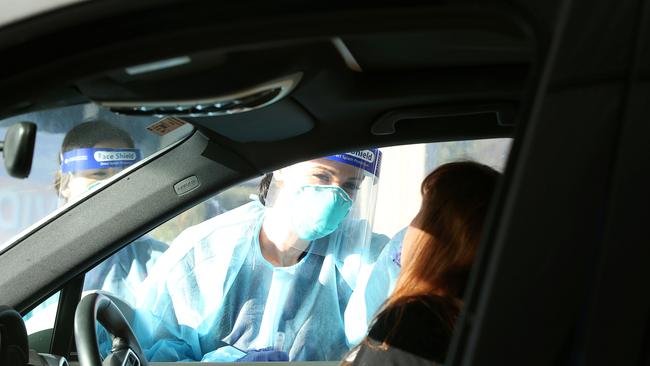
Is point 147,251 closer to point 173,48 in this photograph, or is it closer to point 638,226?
point 173,48

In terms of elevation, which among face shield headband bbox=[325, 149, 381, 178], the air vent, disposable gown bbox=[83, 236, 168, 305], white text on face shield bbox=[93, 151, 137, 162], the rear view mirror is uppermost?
face shield headband bbox=[325, 149, 381, 178]

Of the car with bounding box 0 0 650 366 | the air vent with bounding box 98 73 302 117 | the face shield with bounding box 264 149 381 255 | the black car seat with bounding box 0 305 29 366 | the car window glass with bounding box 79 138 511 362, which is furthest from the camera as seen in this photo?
the car window glass with bounding box 79 138 511 362

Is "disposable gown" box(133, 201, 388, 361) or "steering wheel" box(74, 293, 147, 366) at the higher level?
"disposable gown" box(133, 201, 388, 361)

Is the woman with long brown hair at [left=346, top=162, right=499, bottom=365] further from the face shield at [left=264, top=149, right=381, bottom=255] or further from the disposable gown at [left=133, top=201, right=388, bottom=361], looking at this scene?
the disposable gown at [left=133, top=201, right=388, bottom=361]

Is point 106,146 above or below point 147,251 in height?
above

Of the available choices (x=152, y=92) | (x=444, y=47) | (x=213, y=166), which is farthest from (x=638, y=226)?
(x=213, y=166)

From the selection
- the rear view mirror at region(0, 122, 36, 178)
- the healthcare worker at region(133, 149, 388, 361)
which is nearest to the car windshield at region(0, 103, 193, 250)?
the healthcare worker at region(133, 149, 388, 361)

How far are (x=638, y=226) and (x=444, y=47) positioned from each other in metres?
0.83

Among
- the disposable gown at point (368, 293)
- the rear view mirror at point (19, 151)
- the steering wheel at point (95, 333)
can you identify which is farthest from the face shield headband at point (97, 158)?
the rear view mirror at point (19, 151)

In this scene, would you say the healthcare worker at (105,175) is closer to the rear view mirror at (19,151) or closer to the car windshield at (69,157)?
the car windshield at (69,157)

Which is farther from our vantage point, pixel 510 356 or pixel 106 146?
pixel 106 146

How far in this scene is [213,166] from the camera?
211 cm

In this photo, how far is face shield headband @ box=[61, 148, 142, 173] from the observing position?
8.80 ft

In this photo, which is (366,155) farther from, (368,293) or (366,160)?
(368,293)
